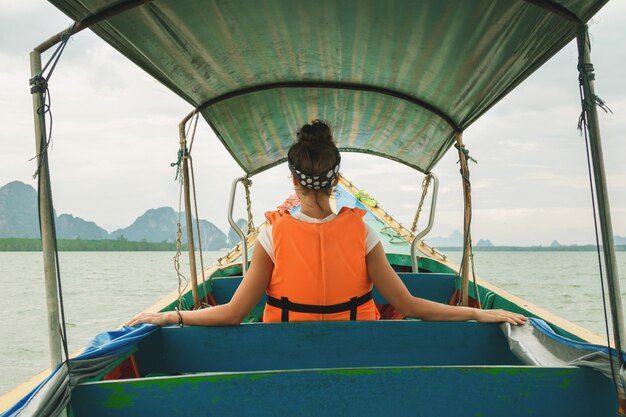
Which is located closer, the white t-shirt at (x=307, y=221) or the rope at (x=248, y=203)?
the white t-shirt at (x=307, y=221)

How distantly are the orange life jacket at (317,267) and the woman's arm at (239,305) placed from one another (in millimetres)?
49

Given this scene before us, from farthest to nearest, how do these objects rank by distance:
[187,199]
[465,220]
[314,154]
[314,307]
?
[465,220] → [187,199] → [314,307] → [314,154]

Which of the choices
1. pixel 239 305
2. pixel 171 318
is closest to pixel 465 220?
pixel 239 305

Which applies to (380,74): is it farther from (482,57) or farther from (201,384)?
(201,384)

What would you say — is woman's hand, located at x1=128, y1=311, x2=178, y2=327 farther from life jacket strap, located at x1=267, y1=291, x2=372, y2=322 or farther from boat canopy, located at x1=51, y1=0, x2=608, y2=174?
boat canopy, located at x1=51, y1=0, x2=608, y2=174

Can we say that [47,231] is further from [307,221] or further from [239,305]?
[307,221]

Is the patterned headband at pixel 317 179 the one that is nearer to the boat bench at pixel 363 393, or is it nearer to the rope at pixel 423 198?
the boat bench at pixel 363 393

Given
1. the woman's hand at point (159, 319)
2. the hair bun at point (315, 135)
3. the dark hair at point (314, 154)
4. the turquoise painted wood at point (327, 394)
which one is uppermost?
the hair bun at point (315, 135)

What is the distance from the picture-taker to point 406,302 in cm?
198

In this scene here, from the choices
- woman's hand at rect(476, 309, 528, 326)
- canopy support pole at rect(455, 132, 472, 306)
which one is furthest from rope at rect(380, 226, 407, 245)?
woman's hand at rect(476, 309, 528, 326)

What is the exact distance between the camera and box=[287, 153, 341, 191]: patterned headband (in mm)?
1899

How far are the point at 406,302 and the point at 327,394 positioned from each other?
67cm

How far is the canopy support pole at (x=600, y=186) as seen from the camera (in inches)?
59.4

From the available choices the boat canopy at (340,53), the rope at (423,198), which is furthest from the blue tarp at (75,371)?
the rope at (423,198)
